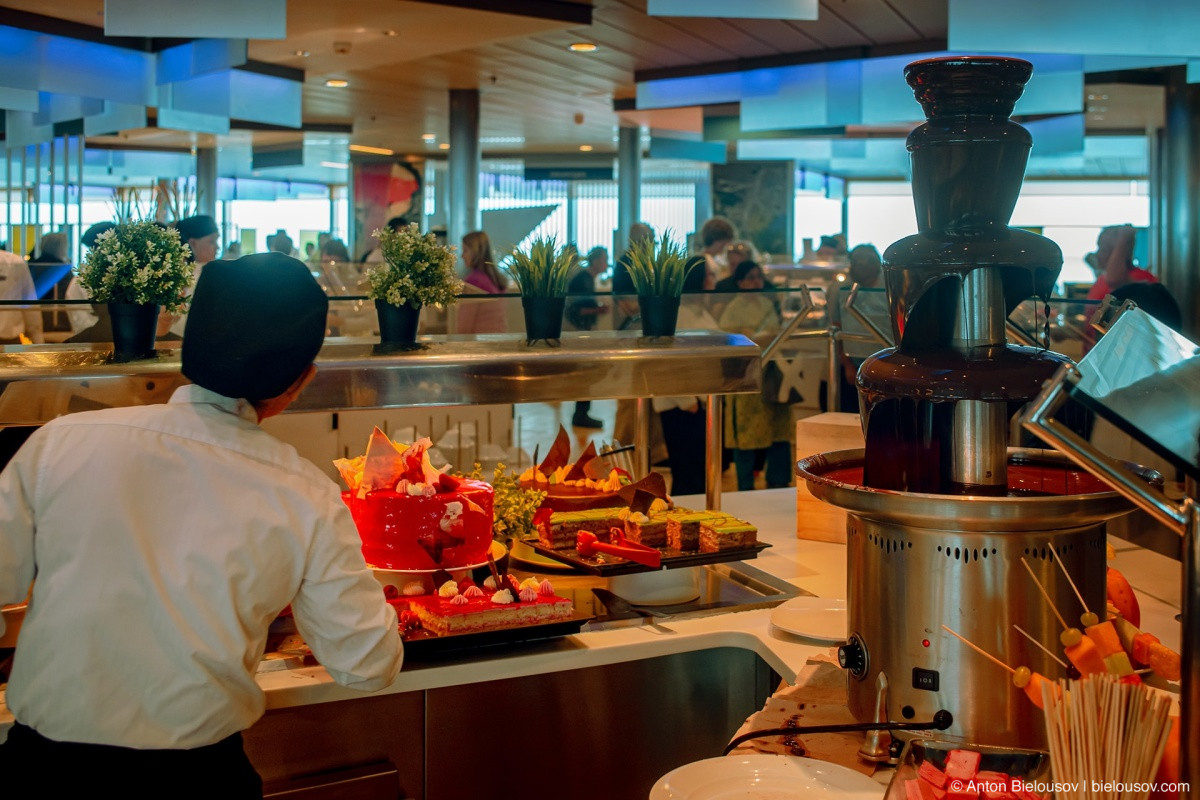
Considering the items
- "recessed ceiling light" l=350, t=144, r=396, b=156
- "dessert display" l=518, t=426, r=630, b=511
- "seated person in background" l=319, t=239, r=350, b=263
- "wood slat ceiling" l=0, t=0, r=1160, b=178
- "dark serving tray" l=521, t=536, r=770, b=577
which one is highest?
"recessed ceiling light" l=350, t=144, r=396, b=156

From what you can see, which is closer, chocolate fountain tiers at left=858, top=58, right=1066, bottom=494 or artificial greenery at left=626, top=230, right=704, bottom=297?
chocolate fountain tiers at left=858, top=58, right=1066, bottom=494

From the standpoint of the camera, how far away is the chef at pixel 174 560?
62.3 inches

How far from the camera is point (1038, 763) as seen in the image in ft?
4.95

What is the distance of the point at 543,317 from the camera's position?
2.87m

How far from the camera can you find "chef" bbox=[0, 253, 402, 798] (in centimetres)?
158

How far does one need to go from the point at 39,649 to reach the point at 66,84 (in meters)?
7.41

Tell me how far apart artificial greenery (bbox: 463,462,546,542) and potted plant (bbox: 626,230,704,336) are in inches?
19.9

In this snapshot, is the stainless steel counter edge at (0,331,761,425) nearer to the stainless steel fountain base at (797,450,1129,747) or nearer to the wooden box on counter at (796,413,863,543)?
the wooden box on counter at (796,413,863,543)

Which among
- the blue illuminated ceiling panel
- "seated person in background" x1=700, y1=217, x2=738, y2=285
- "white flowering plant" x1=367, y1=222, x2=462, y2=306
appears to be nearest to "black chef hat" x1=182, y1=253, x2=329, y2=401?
"white flowering plant" x1=367, y1=222, x2=462, y2=306

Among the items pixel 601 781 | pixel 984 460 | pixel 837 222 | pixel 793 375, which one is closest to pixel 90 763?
pixel 601 781

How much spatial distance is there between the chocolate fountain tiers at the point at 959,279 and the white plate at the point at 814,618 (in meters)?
0.66

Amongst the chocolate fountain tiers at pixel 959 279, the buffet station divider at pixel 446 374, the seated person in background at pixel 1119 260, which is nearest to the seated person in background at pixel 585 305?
the buffet station divider at pixel 446 374

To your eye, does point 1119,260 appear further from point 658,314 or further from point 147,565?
point 147,565

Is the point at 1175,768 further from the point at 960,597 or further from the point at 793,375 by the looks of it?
the point at 793,375
